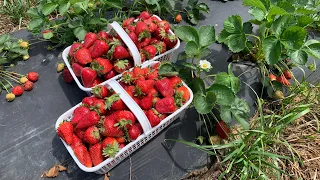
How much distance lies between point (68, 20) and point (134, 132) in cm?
94

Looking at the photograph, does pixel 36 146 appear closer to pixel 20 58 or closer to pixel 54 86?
pixel 54 86

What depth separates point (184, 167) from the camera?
4.30 ft

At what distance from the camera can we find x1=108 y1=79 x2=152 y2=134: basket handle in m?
1.07

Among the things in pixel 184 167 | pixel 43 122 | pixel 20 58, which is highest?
pixel 20 58

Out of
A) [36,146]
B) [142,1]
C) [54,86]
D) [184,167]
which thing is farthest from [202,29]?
[36,146]

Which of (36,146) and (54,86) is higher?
(54,86)

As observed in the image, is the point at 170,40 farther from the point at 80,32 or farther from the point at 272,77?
the point at 272,77

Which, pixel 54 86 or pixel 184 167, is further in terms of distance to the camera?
pixel 54 86

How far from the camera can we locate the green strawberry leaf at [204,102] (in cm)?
121

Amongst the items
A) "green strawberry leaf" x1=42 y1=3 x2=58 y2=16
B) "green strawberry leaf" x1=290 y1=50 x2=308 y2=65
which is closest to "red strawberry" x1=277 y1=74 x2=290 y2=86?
"green strawberry leaf" x1=290 y1=50 x2=308 y2=65

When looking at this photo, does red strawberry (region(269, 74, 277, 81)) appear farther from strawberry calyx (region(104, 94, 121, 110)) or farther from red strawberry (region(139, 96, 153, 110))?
strawberry calyx (region(104, 94, 121, 110))

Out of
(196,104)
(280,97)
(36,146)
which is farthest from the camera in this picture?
(280,97)

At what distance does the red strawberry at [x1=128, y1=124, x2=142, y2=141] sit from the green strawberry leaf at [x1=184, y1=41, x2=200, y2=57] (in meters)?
0.47

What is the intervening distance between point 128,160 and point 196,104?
446mm
